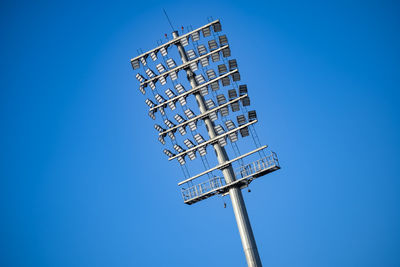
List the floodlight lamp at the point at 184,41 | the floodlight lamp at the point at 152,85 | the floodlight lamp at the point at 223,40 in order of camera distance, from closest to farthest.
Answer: the floodlight lamp at the point at 223,40
the floodlight lamp at the point at 184,41
the floodlight lamp at the point at 152,85

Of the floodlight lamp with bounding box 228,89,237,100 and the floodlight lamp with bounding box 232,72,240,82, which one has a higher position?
the floodlight lamp with bounding box 232,72,240,82

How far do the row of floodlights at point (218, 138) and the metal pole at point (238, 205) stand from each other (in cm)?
65

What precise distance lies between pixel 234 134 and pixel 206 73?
5.99 m

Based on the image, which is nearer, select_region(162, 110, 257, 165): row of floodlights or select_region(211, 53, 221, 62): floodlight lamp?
select_region(162, 110, 257, 165): row of floodlights

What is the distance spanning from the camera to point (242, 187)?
40656 millimetres

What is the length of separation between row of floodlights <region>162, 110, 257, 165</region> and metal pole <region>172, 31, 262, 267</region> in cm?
65

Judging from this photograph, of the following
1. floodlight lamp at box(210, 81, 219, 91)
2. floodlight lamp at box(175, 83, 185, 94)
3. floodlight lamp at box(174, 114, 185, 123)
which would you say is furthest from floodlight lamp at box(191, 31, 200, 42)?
floodlight lamp at box(174, 114, 185, 123)

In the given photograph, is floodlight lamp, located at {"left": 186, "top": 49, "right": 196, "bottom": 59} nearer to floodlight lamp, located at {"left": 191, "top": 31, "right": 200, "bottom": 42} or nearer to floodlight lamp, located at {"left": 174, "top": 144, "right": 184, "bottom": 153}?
floodlight lamp, located at {"left": 191, "top": 31, "right": 200, "bottom": 42}

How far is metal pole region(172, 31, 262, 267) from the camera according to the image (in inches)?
1505

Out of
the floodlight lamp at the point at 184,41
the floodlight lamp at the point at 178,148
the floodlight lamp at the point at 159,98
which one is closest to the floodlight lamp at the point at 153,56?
the floodlight lamp at the point at 184,41

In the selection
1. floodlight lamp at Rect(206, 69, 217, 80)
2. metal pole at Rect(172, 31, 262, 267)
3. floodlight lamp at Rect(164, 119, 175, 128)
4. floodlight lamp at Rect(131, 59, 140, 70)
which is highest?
floodlight lamp at Rect(131, 59, 140, 70)

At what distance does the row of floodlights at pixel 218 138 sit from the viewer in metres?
41.6

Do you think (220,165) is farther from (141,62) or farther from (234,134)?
(141,62)

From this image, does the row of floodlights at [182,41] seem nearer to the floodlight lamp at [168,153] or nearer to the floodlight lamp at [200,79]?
the floodlight lamp at [200,79]
